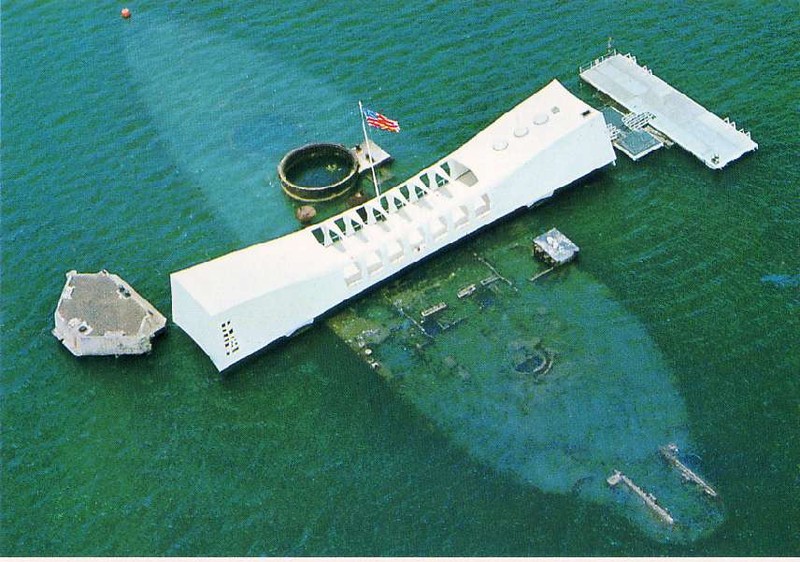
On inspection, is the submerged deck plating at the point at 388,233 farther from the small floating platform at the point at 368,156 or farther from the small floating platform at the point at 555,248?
the small floating platform at the point at 555,248

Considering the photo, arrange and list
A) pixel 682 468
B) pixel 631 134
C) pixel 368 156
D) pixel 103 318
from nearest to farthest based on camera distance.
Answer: pixel 682 468, pixel 103 318, pixel 631 134, pixel 368 156

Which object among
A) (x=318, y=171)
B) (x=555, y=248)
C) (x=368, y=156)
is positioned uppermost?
(x=368, y=156)

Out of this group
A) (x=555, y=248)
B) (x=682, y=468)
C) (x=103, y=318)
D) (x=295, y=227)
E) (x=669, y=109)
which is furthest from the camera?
(x=669, y=109)

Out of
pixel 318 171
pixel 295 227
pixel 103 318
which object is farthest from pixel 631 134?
pixel 103 318

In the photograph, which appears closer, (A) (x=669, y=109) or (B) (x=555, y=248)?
(B) (x=555, y=248)

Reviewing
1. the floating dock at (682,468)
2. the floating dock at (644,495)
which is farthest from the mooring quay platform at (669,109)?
the floating dock at (644,495)

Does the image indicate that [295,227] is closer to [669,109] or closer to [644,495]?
[669,109]
